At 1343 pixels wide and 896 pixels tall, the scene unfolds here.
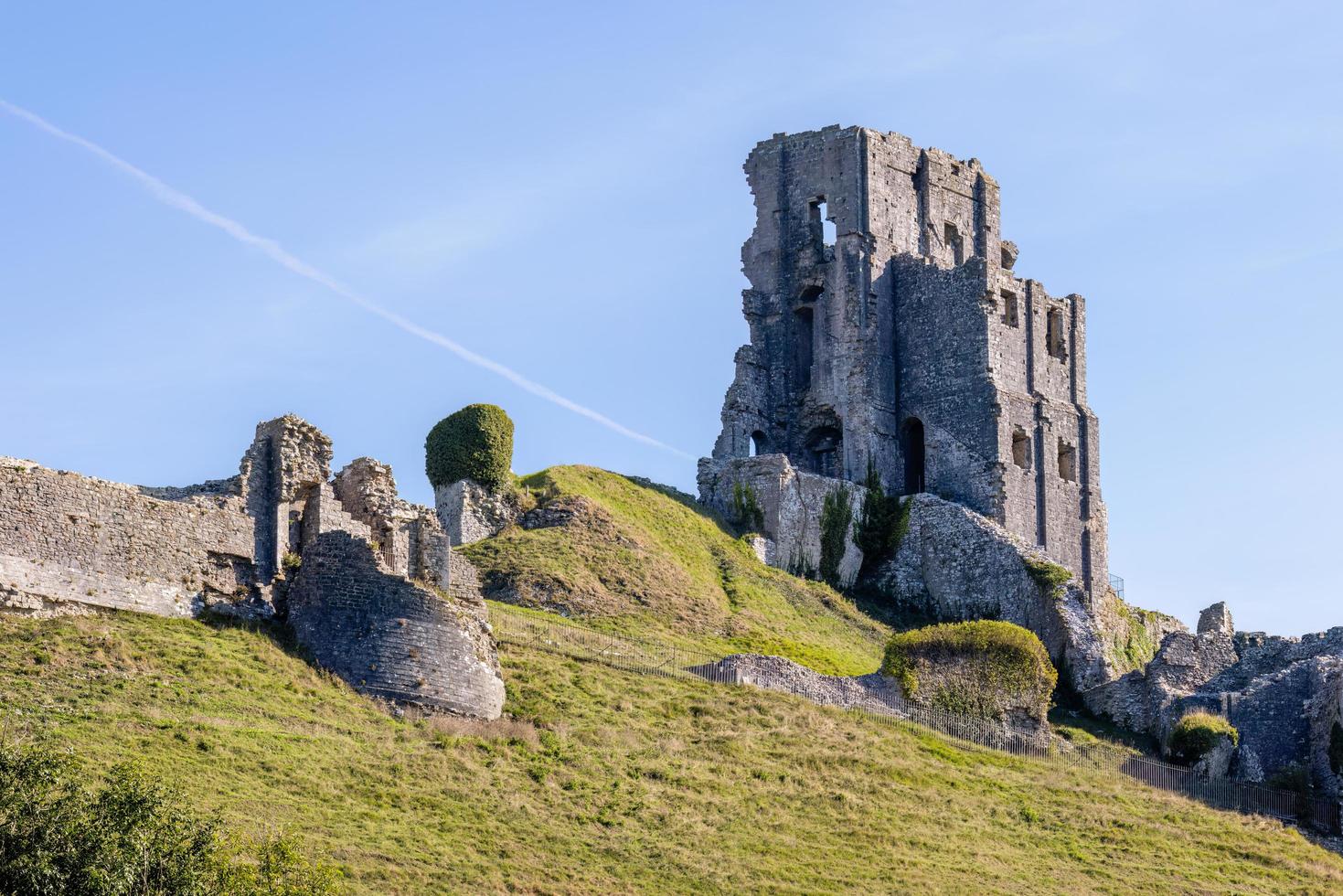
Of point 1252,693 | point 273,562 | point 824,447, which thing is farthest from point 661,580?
point 824,447

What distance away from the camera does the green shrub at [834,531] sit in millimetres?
62312

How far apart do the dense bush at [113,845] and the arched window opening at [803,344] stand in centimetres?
4378

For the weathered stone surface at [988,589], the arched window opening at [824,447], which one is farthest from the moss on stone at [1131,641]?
the arched window opening at [824,447]

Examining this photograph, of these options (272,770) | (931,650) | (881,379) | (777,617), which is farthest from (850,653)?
(272,770)

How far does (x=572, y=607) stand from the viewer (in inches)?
1982

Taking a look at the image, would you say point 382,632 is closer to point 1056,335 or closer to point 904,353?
point 904,353

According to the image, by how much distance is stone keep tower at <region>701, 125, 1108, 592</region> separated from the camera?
6631cm

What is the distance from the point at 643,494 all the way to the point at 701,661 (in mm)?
13588

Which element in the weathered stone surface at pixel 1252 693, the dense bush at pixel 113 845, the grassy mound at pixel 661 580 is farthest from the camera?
the grassy mound at pixel 661 580

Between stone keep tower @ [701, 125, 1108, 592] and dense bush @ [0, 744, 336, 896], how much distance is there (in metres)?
37.4

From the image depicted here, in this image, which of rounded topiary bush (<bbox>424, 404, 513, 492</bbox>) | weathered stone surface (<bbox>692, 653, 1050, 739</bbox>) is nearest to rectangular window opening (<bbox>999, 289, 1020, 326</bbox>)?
rounded topiary bush (<bbox>424, 404, 513, 492</bbox>)

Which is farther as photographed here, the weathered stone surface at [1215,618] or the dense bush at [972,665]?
the weathered stone surface at [1215,618]

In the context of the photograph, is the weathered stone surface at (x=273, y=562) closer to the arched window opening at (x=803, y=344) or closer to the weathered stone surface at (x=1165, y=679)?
the weathered stone surface at (x=1165, y=679)

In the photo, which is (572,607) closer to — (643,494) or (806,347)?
(643,494)
